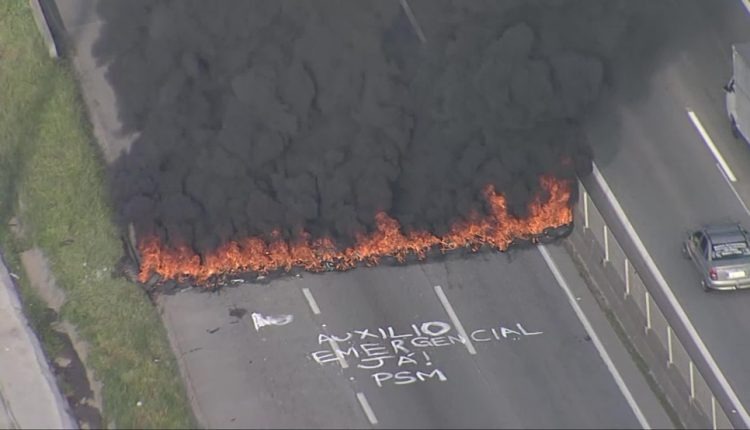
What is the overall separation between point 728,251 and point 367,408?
981cm

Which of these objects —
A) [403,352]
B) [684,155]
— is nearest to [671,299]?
[684,155]

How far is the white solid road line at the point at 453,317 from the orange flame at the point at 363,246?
116 centimetres

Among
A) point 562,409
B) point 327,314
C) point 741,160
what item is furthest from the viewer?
point 741,160

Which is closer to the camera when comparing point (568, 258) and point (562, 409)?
point (562, 409)

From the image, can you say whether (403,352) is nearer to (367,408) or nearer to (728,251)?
(367,408)

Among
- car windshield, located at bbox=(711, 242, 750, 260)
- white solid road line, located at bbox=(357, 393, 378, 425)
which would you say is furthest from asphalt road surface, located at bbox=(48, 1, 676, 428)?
car windshield, located at bbox=(711, 242, 750, 260)

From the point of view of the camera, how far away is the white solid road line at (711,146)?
33750 millimetres

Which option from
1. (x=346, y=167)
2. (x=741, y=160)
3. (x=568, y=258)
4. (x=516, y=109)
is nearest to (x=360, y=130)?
(x=346, y=167)

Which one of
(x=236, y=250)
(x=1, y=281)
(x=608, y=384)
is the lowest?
(x=608, y=384)

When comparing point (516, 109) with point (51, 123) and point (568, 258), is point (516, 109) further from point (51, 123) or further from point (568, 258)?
point (51, 123)

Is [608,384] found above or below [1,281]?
below

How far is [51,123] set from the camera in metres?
34.1

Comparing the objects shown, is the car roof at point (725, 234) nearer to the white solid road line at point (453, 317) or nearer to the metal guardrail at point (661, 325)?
the metal guardrail at point (661, 325)

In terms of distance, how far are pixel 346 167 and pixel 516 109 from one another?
454 cm
